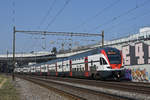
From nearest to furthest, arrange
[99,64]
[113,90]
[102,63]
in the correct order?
[113,90]
[102,63]
[99,64]

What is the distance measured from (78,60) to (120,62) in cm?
995

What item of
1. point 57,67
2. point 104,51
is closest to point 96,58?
point 104,51

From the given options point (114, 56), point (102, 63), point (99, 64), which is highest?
point (114, 56)

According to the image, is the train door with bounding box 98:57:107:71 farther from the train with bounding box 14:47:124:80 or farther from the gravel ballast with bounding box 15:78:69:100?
the gravel ballast with bounding box 15:78:69:100

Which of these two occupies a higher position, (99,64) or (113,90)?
(99,64)

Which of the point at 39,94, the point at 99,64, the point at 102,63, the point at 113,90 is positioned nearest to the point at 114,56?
the point at 102,63

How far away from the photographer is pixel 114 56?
27438 millimetres

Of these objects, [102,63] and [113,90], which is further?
[102,63]

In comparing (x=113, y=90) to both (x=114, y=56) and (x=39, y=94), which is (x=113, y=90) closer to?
(x=39, y=94)

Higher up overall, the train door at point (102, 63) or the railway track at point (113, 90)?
the train door at point (102, 63)

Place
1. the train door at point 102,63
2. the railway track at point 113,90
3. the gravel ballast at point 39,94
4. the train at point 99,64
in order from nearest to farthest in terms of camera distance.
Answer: the railway track at point 113,90, the gravel ballast at point 39,94, the train at point 99,64, the train door at point 102,63

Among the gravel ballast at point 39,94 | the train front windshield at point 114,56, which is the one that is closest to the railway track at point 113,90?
the gravel ballast at point 39,94

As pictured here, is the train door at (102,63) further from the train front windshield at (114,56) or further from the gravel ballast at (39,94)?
the gravel ballast at (39,94)

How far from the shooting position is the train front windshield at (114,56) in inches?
1064
